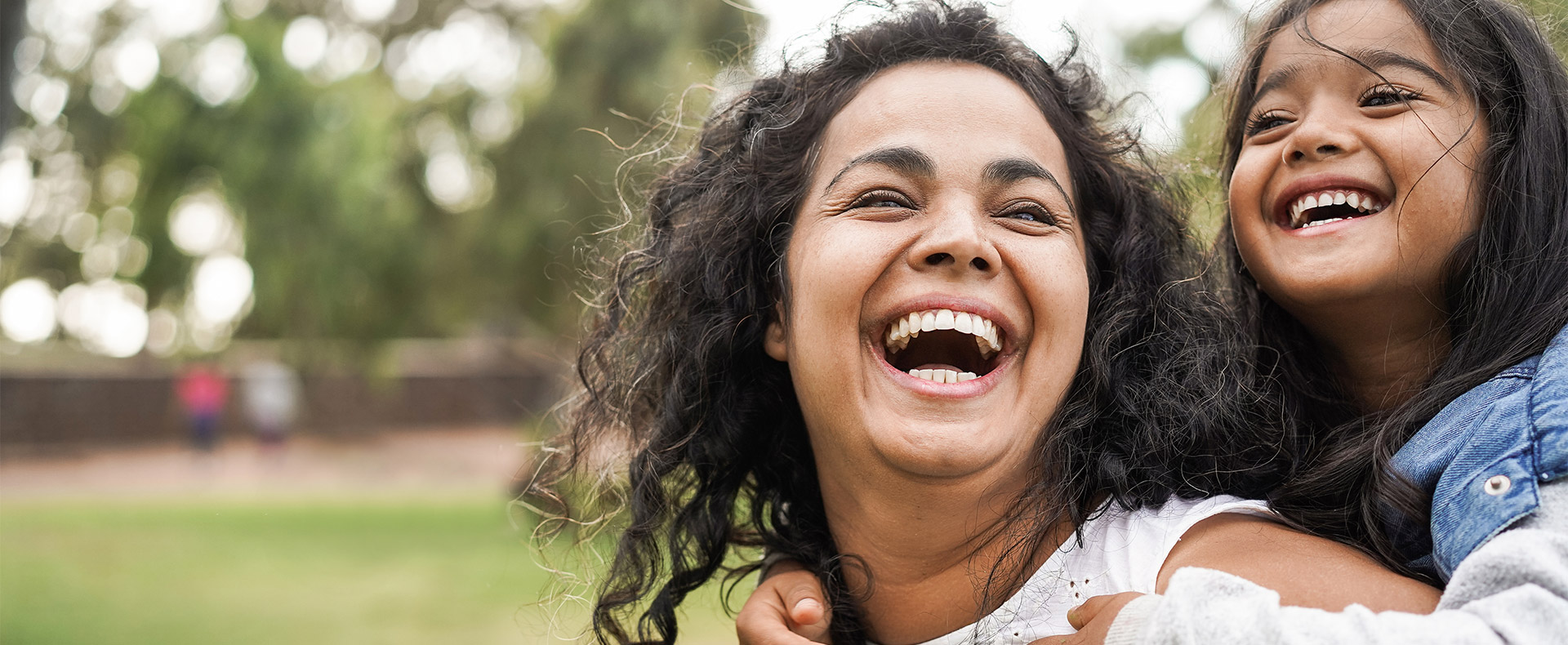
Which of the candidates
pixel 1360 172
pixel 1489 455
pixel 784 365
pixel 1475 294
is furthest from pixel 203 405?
pixel 1489 455

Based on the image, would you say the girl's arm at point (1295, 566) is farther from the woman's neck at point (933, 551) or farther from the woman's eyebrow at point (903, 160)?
the woman's eyebrow at point (903, 160)

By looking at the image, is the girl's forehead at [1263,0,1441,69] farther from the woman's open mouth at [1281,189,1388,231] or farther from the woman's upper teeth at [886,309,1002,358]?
the woman's upper teeth at [886,309,1002,358]

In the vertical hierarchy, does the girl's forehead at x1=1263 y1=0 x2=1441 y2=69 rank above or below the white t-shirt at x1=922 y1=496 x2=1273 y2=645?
above

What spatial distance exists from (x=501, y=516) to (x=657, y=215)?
11952 mm

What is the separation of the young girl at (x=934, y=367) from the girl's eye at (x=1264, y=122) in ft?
0.86

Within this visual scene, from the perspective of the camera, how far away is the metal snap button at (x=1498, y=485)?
5.58ft

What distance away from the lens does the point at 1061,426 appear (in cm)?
227

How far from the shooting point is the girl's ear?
2.48m

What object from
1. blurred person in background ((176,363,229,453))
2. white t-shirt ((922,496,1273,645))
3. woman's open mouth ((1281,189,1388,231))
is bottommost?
white t-shirt ((922,496,1273,645))

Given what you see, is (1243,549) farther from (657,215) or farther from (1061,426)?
(657,215)

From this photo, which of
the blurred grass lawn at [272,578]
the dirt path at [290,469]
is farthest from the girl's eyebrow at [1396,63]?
the dirt path at [290,469]

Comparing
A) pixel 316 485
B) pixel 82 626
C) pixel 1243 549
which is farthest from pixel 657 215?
pixel 316 485

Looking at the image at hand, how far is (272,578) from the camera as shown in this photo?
9672mm

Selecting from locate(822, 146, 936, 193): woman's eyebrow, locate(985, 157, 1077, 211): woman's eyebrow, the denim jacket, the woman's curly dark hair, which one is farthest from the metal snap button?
locate(822, 146, 936, 193): woman's eyebrow
